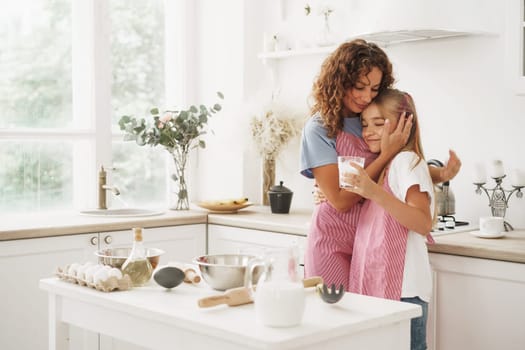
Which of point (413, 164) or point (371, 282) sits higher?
point (413, 164)

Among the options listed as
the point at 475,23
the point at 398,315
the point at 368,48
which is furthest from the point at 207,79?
the point at 398,315

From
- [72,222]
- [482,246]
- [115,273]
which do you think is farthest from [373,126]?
[72,222]

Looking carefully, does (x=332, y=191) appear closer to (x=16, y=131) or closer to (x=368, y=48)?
(x=368, y=48)

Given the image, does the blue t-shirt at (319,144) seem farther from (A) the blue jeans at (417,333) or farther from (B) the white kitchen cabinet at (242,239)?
(B) the white kitchen cabinet at (242,239)

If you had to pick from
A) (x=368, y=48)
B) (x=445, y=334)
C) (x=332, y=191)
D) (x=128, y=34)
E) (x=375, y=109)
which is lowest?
(x=445, y=334)

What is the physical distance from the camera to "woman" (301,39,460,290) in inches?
107

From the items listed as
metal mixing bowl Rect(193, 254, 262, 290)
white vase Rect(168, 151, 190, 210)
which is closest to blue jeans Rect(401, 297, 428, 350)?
metal mixing bowl Rect(193, 254, 262, 290)

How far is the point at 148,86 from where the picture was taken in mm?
4832

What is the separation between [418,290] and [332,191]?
439mm

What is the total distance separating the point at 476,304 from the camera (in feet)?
9.73

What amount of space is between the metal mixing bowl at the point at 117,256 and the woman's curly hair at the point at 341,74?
0.74 m

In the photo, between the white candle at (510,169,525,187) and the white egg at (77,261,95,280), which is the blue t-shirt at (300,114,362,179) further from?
the white candle at (510,169,525,187)

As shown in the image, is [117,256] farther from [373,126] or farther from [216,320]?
[373,126]

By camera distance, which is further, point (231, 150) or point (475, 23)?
point (231, 150)
